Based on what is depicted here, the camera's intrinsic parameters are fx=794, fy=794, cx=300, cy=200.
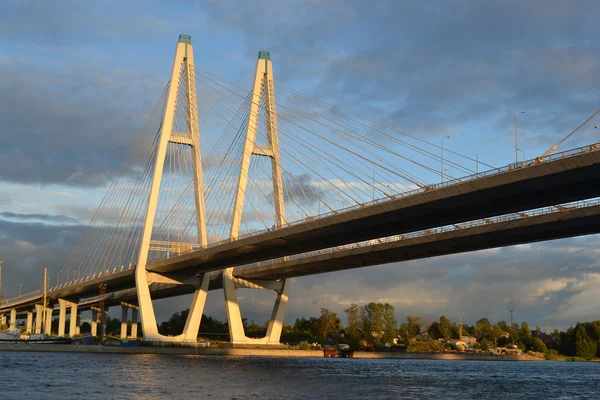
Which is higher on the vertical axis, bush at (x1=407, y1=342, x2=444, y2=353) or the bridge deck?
the bridge deck

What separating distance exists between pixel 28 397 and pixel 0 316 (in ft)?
390

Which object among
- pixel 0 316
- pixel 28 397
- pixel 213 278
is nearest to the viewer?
pixel 28 397

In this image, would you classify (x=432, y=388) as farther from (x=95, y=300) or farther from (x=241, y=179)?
(x=95, y=300)

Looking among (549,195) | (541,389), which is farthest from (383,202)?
(541,389)

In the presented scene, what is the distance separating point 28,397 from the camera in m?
28.2

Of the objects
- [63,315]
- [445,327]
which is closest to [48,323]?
[63,315]

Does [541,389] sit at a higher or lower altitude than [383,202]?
lower

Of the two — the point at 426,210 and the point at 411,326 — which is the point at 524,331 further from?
the point at 426,210

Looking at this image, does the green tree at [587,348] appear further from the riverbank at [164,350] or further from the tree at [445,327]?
the riverbank at [164,350]

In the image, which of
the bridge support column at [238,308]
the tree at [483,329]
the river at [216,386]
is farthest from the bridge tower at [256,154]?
the tree at [483,329]

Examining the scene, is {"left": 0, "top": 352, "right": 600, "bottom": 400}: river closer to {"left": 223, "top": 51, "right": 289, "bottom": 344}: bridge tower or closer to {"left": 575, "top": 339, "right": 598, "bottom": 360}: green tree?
{"left": 223, "top": 51, "right": 289, "bottom": 344}: bridge tower

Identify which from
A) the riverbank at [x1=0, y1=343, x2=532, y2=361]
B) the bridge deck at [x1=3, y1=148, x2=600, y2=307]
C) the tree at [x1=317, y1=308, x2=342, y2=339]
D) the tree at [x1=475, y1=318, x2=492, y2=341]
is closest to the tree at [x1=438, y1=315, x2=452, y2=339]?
the tree at [x1=475, y1=318, x2=492, y2=341]

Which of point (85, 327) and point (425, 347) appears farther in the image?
point (85, 327)

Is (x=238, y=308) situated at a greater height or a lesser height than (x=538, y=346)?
greater
